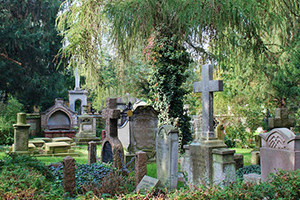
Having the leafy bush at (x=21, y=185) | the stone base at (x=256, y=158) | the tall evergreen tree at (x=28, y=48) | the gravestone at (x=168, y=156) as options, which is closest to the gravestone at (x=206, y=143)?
the gravestone at (x=168, y=156)

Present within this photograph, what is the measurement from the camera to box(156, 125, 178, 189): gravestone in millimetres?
5590

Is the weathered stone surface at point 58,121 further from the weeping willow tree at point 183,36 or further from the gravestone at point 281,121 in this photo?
the gravestone at point 281,121

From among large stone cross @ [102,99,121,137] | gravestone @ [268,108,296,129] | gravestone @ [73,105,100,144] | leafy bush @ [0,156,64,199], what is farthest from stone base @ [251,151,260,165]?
gravestone @ [73,105,100,144]

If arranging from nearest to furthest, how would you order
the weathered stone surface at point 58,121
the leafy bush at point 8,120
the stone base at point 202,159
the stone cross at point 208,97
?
the stone base at point 202,159, the stone cross at point 208,97, the leafy bush at point 8,120, the weathered stone surface at point 58,121

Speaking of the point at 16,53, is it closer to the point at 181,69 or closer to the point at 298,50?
the point at 181,69

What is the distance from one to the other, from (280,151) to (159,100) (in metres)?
5.26

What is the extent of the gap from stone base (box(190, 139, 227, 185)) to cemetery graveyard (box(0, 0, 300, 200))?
0.7 inches

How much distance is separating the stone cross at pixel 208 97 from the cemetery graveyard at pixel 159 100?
0.07 ft

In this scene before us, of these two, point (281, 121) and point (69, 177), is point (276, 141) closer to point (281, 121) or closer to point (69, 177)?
point (281, 121)

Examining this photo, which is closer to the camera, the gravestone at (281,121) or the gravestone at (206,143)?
the gravestone at (206,143)

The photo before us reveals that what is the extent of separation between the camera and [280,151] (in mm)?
4836

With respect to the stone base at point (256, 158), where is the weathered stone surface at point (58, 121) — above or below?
above

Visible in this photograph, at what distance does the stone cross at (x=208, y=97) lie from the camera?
19.0 ft

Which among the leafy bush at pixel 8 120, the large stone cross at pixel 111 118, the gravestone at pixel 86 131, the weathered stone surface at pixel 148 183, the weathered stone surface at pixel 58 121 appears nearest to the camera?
the weathered stone surface at pixel 148 183
